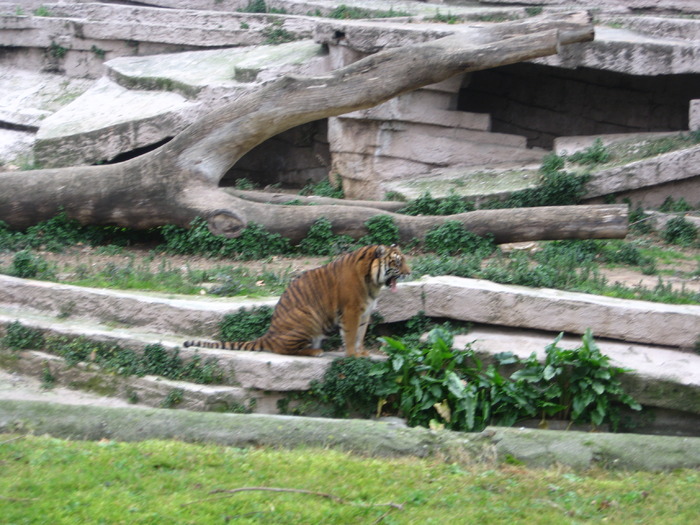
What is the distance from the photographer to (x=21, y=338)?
7.94m

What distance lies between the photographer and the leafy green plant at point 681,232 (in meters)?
10.6

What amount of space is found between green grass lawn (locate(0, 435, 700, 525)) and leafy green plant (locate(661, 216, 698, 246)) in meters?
5.94

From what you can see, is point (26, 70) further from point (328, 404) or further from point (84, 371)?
point (328, 404)

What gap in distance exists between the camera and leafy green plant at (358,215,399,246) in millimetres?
9914

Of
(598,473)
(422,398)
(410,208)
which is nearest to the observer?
(598,473)

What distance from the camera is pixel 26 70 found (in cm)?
1692

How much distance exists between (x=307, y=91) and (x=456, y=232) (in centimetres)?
249

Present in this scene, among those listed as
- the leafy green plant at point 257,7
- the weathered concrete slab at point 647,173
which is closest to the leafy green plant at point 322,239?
the weathered concrete slab at point 647,173

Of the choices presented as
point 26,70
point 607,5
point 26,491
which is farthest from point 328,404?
point 26,70

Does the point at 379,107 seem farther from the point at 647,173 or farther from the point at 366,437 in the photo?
the point at 366,437

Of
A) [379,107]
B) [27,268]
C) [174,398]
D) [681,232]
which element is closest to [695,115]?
[681,232]

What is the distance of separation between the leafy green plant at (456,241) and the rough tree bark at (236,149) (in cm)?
35

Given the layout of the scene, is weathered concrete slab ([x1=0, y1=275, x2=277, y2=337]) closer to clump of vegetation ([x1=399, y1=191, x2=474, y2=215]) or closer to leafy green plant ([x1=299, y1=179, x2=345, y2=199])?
clump of vegetation ([x1=399, y1=191, x2=474, y2=215])

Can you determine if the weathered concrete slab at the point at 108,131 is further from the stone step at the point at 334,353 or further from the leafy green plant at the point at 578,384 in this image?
the leafy green plant at the point at 578,384
